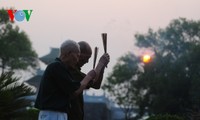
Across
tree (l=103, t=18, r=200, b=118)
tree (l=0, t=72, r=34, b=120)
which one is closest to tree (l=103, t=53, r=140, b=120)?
tree (l=103, t=18, r=200, b=118)

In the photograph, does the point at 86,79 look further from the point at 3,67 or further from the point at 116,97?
the point at 116,97

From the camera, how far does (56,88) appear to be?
12.8 feet

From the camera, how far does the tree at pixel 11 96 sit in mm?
9320

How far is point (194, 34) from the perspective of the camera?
43.7 metres

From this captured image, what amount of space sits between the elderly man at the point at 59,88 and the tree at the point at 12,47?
40.1m

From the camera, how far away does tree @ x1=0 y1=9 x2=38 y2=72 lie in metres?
44.0

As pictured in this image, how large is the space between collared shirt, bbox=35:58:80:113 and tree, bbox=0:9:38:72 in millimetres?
40122

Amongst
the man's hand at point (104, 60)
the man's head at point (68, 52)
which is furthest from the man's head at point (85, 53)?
the man's head at point (68, 52)

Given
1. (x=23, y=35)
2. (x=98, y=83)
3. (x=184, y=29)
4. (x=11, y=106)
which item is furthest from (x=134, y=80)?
(x=98, y=83)

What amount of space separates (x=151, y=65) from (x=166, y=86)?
4055 millimetres

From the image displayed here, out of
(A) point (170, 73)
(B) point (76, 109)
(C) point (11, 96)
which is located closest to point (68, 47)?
(B) point (76, 109)

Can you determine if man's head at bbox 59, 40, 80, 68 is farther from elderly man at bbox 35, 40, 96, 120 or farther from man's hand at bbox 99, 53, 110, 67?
man's hand at bbox 99, 53, 110, 67

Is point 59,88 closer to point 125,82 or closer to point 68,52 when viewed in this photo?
point 68,52

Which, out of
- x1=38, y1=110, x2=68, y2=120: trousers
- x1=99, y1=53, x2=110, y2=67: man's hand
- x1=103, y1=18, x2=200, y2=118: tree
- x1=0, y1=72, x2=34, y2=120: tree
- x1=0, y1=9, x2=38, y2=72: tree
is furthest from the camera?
x1=0, y1=9, x2=38, y2=72: tree
